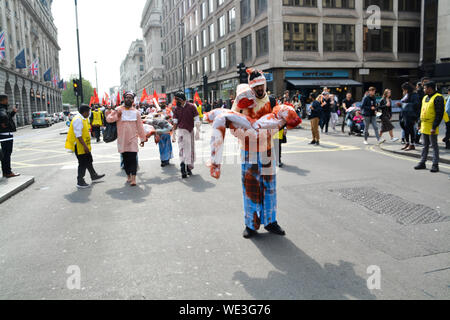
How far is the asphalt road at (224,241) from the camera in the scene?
10.1 ft

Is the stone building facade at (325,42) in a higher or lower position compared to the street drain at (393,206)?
higher

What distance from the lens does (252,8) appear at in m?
31.4

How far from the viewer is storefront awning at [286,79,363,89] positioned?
29.0 meters

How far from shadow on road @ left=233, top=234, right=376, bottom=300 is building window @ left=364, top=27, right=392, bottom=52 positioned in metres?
32.1

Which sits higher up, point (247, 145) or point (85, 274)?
point (247, 145)

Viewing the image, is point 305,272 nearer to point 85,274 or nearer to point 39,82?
point 85,274

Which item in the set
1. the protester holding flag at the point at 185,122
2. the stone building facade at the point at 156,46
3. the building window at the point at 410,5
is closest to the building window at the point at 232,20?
the building window at the point at 410,5

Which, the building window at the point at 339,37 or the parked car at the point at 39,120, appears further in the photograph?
the parked car at the point at 39,120

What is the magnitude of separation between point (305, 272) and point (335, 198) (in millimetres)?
2765

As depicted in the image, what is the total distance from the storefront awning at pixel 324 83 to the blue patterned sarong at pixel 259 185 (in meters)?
25.7

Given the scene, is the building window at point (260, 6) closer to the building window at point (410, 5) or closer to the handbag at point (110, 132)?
the building window at point (410, 5)

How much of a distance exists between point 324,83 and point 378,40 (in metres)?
7.33
